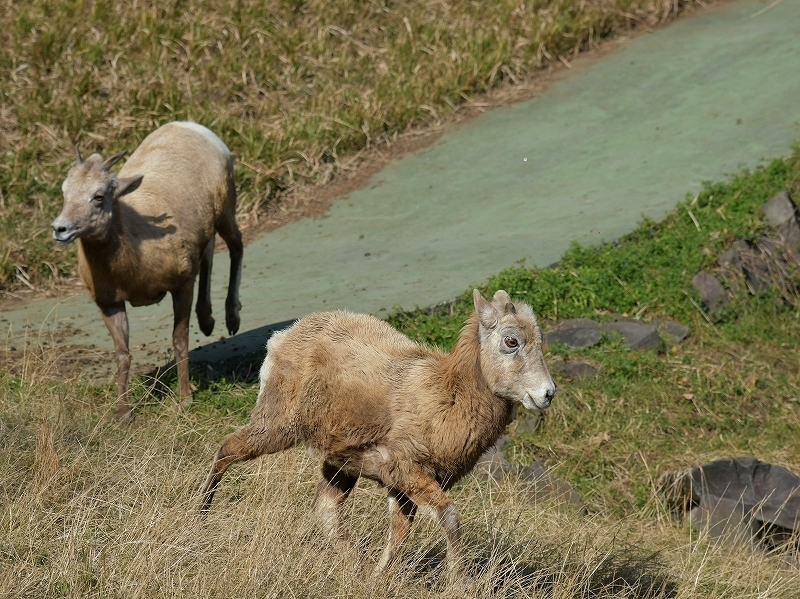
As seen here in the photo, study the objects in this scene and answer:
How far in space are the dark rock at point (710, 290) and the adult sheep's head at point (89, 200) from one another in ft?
17.0

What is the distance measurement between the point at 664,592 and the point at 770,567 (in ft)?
4.51

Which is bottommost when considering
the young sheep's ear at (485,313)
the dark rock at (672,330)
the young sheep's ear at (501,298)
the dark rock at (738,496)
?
the dark rock at (738,496)

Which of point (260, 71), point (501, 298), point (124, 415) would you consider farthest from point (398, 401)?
point (260, 71)

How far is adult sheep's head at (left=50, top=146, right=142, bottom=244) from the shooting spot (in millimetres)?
7742

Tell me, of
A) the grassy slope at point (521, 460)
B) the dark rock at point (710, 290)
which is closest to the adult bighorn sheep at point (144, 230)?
the grassy slope at point (521, 460)

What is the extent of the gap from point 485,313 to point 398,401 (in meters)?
0.61

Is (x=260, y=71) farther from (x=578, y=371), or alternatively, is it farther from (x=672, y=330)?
(x=578, y=371)

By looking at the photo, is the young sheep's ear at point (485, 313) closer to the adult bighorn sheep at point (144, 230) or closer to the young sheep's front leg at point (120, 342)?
the adult bighorn sheep at point (144, 230)

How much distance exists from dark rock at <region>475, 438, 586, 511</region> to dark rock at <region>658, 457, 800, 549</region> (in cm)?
81

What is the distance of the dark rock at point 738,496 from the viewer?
7.81 meters

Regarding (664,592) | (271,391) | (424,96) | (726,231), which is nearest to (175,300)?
(271,391)

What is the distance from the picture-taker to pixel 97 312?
33.7ft

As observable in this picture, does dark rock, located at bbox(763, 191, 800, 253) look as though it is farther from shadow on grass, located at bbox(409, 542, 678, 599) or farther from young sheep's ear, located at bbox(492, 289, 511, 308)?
young sheep's ear, located at bbox(492, 289, 511, 308)

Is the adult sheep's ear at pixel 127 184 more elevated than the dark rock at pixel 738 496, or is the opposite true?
the adult sheep's ear at pixel 127 184
